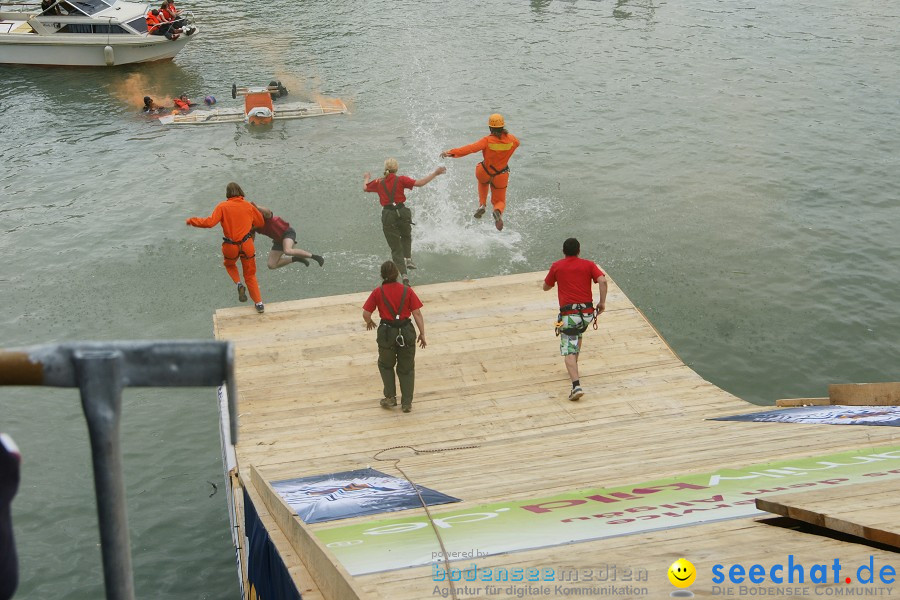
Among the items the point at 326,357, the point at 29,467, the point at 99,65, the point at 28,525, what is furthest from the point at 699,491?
the point at 99,65

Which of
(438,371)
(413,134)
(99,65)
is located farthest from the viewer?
(99,65)

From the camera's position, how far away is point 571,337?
11.0m

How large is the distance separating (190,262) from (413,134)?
27.0ft

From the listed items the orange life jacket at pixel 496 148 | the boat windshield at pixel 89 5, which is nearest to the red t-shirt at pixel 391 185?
Result: the orange life jacket at pixel 496 148

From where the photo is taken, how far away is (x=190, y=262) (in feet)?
55.5

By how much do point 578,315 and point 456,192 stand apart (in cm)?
924

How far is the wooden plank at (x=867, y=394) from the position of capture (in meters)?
9.65

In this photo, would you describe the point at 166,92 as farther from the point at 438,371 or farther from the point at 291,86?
the point at 438,371

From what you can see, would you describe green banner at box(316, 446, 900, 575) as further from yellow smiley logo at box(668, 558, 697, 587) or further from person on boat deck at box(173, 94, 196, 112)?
person on boat deck at box(173, 94, 196, 112)

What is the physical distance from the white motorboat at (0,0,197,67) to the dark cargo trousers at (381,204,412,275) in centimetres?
1831

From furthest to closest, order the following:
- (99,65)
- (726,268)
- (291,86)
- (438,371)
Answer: (99,65) → (291,86) → (726,268) → (438,371)

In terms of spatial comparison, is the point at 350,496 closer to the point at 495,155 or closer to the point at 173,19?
the point at 495,155

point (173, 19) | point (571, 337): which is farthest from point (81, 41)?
point (571, 337)

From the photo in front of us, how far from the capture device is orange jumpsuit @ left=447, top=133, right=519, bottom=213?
14469mm
